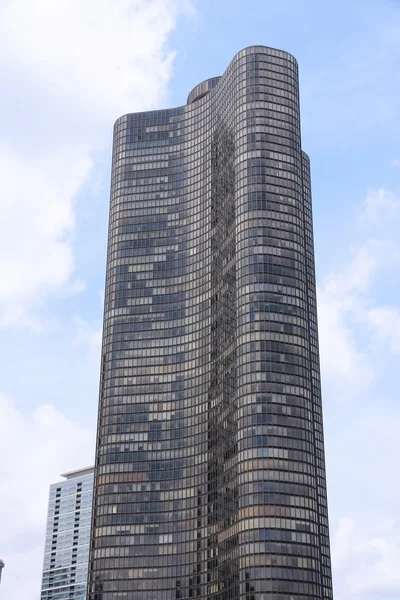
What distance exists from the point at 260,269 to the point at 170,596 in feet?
247

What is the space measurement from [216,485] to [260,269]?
48918 millimetres

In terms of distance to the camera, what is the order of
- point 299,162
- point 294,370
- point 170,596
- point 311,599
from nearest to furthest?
point 311,599 → point 294,370 → point 170,596 → point 299,162

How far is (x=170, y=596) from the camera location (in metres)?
182

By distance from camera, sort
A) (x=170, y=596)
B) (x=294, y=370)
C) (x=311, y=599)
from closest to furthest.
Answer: (x=311, y=599), (x=294, y=370), (x=170, y=596)

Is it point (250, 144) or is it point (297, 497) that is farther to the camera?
point (250, 144)

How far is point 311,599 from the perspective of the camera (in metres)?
152

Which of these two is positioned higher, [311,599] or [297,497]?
[297,497]

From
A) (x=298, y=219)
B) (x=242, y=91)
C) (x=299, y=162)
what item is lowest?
(x=298, y=219)

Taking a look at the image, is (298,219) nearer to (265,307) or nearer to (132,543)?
(265,307)

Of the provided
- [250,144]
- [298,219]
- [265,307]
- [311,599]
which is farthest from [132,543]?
[250,144]

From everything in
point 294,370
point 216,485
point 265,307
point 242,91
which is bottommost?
point 216,485

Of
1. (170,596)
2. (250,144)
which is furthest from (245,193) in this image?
(170,596)

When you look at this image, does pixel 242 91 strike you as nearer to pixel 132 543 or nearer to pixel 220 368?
pixel 220 368

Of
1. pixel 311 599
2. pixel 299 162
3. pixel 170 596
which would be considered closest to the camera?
pixel 311 599
